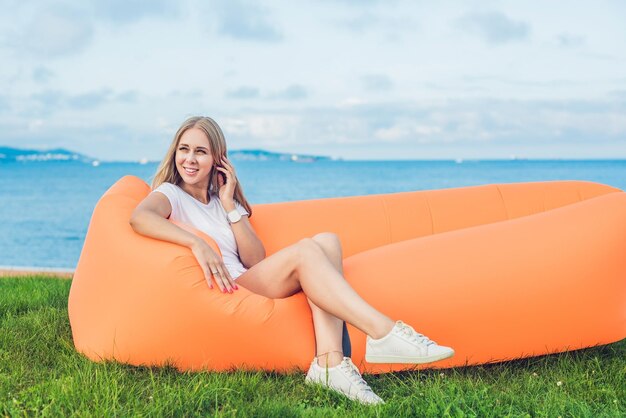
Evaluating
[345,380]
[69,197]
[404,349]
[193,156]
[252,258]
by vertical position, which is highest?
[193,156]

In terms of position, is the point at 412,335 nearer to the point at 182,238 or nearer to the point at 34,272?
the point at 182,238

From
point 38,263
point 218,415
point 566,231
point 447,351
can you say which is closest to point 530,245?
point 566,231

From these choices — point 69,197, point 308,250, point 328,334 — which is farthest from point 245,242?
point 69,197

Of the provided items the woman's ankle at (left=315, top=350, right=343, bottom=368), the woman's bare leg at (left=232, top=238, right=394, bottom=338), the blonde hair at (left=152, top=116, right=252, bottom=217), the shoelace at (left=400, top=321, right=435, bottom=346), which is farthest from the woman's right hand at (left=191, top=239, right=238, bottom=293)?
the shoelace at (left=400, top=321, right=435, bottom=346)

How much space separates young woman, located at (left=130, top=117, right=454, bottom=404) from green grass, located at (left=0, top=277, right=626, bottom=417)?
0.13 metres

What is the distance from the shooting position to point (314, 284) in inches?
98.0

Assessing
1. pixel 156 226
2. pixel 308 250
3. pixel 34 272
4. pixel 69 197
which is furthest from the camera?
pixel 69 197

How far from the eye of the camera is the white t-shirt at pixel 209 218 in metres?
2.93

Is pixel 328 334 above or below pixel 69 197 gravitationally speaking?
above

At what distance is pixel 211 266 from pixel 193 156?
1.91 ft

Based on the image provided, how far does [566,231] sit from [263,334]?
1295 mm

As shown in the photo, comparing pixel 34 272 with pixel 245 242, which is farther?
pixel 34 272

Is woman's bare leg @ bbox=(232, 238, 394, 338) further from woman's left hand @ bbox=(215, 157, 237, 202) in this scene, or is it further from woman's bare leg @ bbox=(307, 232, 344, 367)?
woman's left hand @ bbox=(215, 157, 237, 202)

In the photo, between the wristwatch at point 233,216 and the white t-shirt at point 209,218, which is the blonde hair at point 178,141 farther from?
the wristwatch at point 233,216
